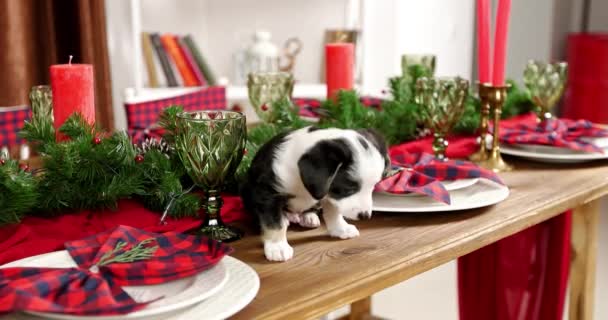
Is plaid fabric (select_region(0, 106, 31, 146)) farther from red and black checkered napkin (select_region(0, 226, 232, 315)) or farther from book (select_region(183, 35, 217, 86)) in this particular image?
book (select_region(183, 35, 217, 86))

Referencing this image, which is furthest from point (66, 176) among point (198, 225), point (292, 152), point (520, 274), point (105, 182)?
point (520, 274)

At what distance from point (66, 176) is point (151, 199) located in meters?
0.11

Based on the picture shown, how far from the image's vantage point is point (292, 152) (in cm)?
81

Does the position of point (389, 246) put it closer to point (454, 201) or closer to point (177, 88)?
point (454, 201)

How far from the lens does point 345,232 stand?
887 mm

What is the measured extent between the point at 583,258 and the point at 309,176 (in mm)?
963

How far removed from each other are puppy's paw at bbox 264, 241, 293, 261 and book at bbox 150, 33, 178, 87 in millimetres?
2018

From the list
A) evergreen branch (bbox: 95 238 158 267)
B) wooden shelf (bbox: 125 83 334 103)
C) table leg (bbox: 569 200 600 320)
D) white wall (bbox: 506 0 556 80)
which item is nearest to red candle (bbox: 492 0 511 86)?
table leg (bbox: 569 200 600 320)

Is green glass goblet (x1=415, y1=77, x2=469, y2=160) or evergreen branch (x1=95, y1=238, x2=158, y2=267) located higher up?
green glass goblet (x1=415, y1=77, x2=469, y2=160)

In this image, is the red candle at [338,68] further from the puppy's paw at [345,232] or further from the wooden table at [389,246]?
the puppy's paw at [345,232]

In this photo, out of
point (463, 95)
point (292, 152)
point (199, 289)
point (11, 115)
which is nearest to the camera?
point (199, 289)

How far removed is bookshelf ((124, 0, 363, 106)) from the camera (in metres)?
2.48

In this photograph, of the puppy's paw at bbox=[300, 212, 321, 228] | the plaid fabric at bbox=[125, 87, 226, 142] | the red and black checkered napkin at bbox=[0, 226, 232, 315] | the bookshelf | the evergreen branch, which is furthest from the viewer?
the bookshelf

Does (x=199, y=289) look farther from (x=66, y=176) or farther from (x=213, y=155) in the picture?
(x=66, y=176)
